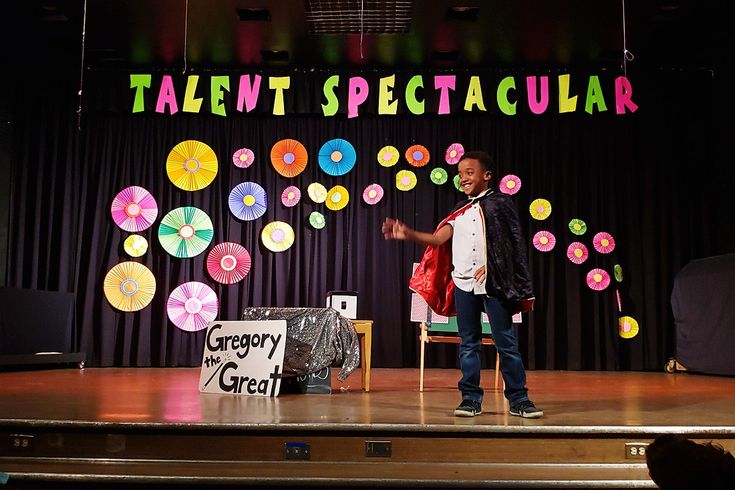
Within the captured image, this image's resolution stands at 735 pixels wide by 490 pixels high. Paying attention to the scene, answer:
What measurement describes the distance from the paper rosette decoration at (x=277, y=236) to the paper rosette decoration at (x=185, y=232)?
579mm

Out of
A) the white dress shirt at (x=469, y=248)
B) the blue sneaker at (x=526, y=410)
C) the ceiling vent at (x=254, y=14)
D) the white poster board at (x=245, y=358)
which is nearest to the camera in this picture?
the blue sneaker at (x=526, y=410)

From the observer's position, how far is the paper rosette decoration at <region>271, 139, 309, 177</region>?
7.32 meters

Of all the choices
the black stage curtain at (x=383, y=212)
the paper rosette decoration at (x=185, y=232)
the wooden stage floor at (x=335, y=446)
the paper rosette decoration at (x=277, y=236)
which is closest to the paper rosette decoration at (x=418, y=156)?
the black stage curtain at (x=383, y=212)

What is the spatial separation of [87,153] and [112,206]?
2.22 ft

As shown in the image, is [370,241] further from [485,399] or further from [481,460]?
[481,460]

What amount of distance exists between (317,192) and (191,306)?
1762mm

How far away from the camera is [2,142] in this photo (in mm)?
6848

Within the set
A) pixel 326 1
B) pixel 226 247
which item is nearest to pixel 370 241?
→ pixel 226 247

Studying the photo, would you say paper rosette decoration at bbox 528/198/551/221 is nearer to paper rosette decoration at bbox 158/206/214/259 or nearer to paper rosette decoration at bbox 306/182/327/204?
paper rosette decoration at bbox 306/182/327/204

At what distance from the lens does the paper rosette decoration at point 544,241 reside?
7.10 m

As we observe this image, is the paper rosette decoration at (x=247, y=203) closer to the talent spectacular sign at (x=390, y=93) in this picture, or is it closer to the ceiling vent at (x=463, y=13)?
the talent spectacular sign at (x=390, y=93)

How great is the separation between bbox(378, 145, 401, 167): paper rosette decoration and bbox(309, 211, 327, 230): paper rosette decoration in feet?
2.82

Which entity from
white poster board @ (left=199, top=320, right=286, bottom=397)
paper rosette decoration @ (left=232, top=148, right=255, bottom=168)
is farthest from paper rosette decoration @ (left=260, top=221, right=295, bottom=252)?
white poster board @ (left=199, top=320, right=286, bottom=397)

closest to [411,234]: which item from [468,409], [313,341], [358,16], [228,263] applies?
[468,409]
